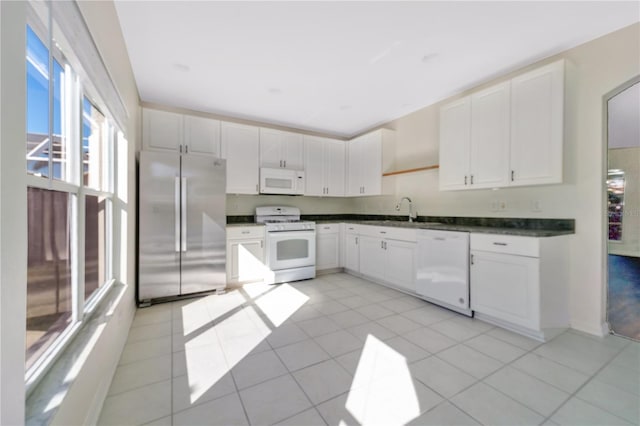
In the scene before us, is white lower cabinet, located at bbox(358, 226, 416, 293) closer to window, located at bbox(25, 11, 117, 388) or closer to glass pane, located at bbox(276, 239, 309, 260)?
glass pane, located at bbox(276, 239, 309, 260)

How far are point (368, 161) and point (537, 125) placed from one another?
7.95 ft

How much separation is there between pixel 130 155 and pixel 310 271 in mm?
2808

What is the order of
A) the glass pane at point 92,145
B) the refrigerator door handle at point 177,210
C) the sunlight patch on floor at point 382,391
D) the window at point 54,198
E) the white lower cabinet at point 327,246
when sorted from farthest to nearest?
the white lower cabinet at point 327,246
the refrigerator door handle at point 177,210
the glass pane at point 92,145
the sunlight patch on floor at point 382,391
the window at point 54,198

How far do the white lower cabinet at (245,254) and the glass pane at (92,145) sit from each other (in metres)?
1.90

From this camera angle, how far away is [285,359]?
6.54ft

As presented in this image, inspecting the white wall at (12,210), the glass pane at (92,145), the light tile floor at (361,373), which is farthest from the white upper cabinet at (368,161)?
the white wall at (12,210)

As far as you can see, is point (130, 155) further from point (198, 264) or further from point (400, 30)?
point (400, 30)

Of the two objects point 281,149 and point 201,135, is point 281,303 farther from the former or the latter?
point 201,135

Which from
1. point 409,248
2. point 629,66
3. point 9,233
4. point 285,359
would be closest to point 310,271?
point 409,248

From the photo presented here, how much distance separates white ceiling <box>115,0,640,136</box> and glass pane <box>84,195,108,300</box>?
1.46m

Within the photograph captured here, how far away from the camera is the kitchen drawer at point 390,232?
3.38 meters

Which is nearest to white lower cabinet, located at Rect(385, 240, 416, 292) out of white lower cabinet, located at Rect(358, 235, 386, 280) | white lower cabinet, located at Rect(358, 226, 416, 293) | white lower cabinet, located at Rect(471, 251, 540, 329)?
white lower cabinet, located at Rect(358, 226, 416, 293)

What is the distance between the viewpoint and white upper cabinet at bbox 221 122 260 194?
396 centimetres

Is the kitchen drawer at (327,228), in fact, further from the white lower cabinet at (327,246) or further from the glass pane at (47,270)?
the glass pane at (47,270)
